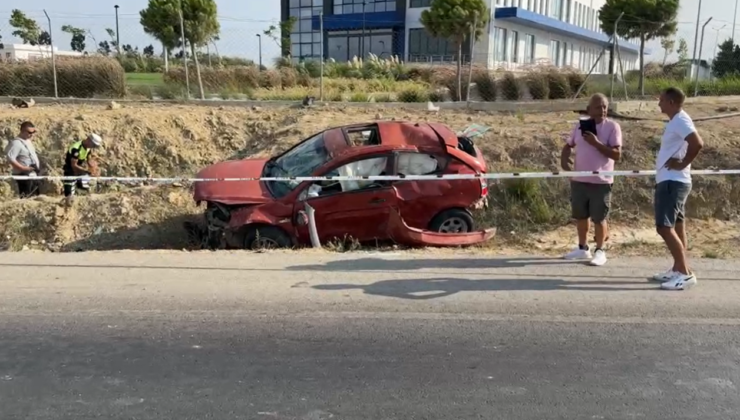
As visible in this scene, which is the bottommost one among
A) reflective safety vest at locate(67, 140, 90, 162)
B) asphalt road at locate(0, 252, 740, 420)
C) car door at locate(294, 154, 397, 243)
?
asphalt road at locate(0, 252, 740, 420)

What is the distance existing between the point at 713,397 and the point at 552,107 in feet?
42.2

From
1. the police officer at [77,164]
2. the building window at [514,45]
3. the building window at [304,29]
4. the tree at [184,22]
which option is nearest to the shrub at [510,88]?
the tree at [184,22]

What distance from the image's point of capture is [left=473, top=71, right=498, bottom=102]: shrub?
757 inches

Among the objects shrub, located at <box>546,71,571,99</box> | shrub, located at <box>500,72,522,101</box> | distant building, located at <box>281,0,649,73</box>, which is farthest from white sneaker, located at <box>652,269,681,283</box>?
distant building, located at <box>281,0,649,73</box>

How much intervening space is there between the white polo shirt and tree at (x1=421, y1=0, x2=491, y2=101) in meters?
14.6

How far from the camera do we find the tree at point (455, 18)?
21.2m

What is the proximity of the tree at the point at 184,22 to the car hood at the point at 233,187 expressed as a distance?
31.4 feet

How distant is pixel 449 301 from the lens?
575 cm

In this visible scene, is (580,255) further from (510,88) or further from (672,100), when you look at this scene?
(510,88)

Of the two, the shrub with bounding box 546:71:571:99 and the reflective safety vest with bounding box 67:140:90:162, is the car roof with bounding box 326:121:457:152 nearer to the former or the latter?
the reflective safety vest with bounding box 67:140:90:162

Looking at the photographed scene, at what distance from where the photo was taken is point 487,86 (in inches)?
758

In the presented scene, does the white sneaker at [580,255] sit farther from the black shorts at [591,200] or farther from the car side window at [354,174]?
the car side window at [354,174]

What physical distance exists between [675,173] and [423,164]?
11.3 feet

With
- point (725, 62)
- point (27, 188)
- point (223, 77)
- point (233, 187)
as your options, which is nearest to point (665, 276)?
point (233, 187)
